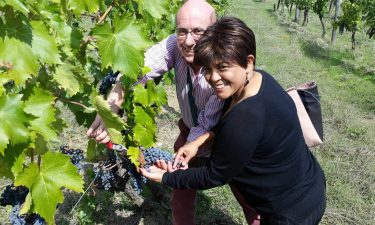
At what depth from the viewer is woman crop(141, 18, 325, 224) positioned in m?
1.61

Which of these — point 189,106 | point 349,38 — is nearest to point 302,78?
point 189,106

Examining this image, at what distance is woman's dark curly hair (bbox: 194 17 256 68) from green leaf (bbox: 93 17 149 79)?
0.26 m

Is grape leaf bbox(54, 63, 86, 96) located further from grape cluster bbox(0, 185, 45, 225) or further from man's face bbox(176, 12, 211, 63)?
grape cluster bbox(0, 185, 45, 225)

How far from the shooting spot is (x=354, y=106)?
23.5 feet

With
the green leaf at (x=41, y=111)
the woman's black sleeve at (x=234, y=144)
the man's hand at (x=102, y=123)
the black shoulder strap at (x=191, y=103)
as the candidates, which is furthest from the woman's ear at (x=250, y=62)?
the green leaf at (x=41, y=111)

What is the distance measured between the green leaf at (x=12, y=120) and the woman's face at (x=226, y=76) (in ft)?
2.59

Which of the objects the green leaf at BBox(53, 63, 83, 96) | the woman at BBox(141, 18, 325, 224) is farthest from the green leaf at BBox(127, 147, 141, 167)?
the green leaf at BBox(53, 63, 83, 96)

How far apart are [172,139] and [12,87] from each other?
3521mm

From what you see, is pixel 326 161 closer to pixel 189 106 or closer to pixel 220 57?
pixel 189 106

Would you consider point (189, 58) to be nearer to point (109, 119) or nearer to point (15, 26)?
point (109, 119)

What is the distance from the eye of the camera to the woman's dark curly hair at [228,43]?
1.57 m

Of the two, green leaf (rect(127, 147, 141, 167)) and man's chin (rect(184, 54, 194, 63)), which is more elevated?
man's chin (rect(184, 54, 194, 63))

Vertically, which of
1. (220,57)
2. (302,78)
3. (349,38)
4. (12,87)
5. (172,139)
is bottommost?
(349,38)

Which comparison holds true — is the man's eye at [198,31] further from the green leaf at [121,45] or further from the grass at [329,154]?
the grass at [329,154]
